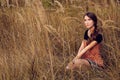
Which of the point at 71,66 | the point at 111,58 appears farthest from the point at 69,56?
the point at 111,58

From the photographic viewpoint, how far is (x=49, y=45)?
71.8 inches

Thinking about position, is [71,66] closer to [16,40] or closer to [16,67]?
[16,67]

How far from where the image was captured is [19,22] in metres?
2.45

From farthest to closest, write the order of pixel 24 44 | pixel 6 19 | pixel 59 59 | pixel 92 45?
pixel 6 19
pixel 24 44
pixel 59 59
pixel 92 45

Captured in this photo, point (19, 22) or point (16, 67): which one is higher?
point (19, 22)

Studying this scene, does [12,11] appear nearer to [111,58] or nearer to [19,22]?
[19,22]

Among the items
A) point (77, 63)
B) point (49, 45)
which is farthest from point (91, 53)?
point (49, 45)

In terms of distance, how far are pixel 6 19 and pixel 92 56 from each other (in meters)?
1.07

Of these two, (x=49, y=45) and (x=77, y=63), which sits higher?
(x=49, y=45)

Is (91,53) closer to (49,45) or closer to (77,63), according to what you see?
(77,63)

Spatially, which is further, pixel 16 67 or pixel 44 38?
pixel 44 38

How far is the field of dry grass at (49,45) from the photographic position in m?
1.84

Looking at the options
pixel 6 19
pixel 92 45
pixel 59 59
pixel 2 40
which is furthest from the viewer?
pixel 6 19

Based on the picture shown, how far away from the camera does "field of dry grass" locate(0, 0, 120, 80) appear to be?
1842mm
